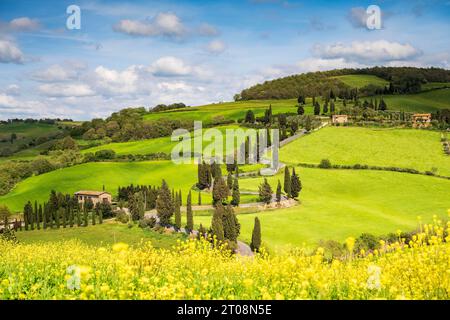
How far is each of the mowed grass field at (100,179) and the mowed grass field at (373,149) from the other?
29.3m

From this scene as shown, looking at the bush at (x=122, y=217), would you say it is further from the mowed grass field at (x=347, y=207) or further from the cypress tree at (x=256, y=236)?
the cypress tree at (x=256, y=236)

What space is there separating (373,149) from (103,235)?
82103 mm

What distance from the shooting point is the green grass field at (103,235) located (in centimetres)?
7350

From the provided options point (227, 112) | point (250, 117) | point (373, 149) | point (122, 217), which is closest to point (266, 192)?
point (122, 217)

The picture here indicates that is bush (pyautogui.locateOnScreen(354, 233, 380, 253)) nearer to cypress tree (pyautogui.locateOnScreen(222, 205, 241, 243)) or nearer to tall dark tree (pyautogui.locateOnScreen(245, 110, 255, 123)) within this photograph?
cypress tree (pyautogui.locateOnScreen(222, 205, 241, 243))

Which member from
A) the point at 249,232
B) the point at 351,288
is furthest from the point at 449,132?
the point at 351,288

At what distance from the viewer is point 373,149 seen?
13050 centimetres

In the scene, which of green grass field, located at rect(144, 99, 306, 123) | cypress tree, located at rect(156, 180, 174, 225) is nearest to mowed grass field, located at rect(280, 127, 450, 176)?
green grass field, located at rect(144, 99, 306, 123)

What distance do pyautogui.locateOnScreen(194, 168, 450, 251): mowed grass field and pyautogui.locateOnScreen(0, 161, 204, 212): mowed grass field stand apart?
72.6ft

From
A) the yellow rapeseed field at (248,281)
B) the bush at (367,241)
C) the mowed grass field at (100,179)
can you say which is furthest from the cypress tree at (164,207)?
the yellow rapeseed field at (248,281)

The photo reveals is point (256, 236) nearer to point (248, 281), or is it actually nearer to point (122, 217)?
point (122, 217)

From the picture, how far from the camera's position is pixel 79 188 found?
121562 mm

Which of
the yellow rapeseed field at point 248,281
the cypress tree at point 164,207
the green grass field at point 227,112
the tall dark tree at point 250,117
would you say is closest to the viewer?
the yellow rapeseed field at point 248,281

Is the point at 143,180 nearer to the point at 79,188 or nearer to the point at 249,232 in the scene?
the point at 79,188
